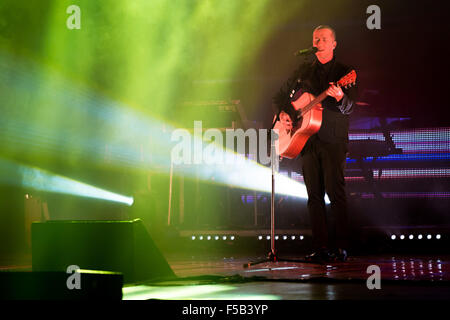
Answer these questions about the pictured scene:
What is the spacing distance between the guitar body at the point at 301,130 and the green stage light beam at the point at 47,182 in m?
2.69

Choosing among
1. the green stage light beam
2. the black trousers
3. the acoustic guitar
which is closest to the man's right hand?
the acoustic guitar

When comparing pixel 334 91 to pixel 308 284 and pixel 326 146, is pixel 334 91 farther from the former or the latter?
pixel 308 284

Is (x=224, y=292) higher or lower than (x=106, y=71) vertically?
lower

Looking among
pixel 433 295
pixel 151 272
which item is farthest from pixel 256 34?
pixel 433 295

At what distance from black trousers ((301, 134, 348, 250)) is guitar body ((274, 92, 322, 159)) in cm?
7

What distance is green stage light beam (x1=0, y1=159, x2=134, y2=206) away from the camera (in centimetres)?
644

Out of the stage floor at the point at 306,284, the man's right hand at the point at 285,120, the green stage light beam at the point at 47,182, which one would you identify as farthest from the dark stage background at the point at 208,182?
the stage floor at the point at 306,284

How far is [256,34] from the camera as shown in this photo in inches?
302

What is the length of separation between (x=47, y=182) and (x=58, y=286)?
4.77 metres

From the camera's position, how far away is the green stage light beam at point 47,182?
21.1 feet

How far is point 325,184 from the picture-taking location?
4.04m
